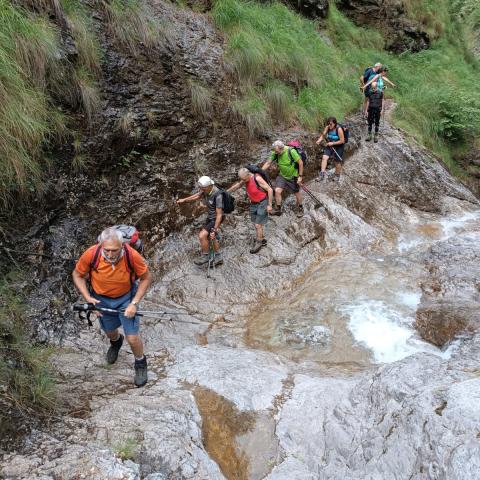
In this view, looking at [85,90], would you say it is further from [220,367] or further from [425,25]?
[425,25]

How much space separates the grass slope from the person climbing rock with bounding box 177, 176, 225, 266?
131 inches

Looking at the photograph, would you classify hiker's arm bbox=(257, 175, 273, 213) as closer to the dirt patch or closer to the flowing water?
the flowing water

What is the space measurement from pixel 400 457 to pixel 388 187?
9.88 meters

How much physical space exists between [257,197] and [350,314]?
2.98 m

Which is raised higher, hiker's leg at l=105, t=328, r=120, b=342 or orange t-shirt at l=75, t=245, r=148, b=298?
orange t-shirt at l=75, t=245, r=148, b=298

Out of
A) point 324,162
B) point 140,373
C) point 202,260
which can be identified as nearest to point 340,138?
point 324,162

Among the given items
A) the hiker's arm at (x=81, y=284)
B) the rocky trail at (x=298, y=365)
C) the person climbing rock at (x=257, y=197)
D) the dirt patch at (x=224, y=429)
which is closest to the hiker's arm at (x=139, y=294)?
the hiker's arm at (x=81, y=284)

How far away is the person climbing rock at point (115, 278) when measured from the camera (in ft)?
15.4

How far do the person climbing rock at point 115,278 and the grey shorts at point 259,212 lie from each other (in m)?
4.14

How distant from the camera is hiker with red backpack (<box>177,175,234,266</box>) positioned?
7.84 meters

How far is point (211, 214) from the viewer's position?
26.6 feet

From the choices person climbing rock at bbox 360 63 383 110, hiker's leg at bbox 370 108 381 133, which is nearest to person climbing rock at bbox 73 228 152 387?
hiker's leg at bbox 370 108 381 133

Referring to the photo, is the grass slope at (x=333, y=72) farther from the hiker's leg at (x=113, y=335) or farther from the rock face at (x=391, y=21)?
the hiker's leg at (x=113, y=335)

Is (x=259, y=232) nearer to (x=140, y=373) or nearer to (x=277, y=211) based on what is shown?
→ (x=277, y=211)
